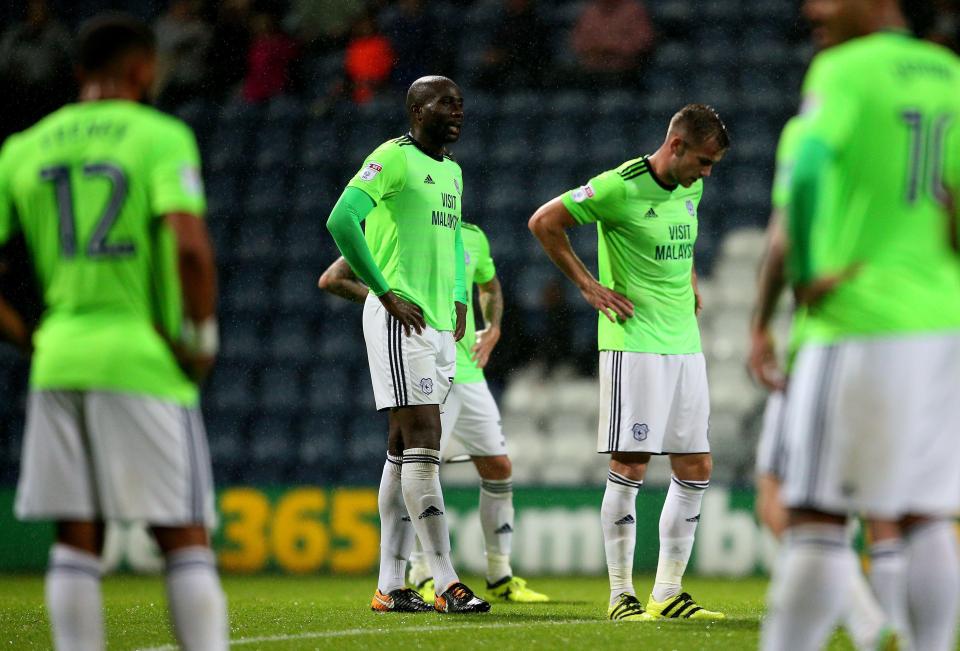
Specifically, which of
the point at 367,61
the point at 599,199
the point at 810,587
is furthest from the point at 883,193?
the point at 367,61

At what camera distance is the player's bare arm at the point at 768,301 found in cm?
317

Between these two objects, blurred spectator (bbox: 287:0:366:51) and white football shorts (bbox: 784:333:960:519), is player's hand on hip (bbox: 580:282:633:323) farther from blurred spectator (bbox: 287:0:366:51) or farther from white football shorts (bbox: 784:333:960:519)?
blurred spectator (bbox: 287:0:366:51)

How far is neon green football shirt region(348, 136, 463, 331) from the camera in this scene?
6188mm

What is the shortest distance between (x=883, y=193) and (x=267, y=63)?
10.2 meters

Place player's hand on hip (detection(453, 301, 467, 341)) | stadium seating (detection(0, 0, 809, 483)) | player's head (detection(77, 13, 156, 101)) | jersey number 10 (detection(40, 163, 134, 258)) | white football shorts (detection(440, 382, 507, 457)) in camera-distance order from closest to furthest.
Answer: jersey number 10 (detection(40, 163, 134, 258)) → player's head (detection(77, 13, 156, 101)) → player's hand on hip (detection(453, 301, 467, 341)) → white football shorts (detection(440, 382, 507, 457)) → stadium seating (detection(0, 0, 809, 483))

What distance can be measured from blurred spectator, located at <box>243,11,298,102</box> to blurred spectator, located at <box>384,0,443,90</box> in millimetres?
1038

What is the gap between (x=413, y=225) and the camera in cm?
624

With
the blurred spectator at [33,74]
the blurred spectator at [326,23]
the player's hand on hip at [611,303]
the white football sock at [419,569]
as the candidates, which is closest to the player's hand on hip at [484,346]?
the white football sock at [419,569]

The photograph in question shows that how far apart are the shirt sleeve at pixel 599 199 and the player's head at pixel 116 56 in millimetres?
2934

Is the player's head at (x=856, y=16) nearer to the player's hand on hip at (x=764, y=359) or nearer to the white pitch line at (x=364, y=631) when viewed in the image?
the player's hand on hip at (x=764, y=359)

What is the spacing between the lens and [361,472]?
10773 mm

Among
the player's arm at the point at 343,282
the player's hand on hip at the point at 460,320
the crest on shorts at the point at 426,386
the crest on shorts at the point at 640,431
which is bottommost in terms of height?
the crest on shorts at the point at 640,431

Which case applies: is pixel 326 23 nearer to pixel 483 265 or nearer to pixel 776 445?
pixel 483 265

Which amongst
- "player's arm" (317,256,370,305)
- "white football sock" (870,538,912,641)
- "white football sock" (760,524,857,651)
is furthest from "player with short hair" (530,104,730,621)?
"white football sock" (760,524,857,651)
